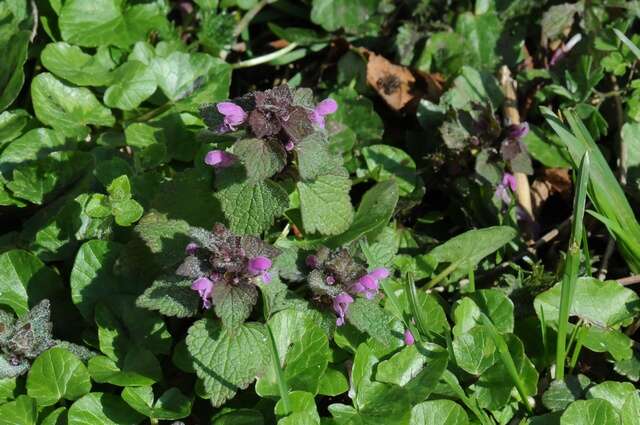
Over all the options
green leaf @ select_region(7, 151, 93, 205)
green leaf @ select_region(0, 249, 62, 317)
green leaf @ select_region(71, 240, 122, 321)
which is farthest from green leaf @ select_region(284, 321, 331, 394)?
green leaf @ select_region(7, 151, 93, 205)

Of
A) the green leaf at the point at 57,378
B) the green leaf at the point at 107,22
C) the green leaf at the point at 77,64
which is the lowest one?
the green leaf at the point at 57,378

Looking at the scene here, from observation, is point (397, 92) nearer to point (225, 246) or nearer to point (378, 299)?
point (378, 299)

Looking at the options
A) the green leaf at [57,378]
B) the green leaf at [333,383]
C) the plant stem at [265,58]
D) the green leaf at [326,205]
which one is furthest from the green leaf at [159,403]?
the plant stem at [265,58]

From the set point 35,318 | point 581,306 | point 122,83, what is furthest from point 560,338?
point 122,83

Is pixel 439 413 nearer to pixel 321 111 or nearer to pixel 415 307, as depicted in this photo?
pixel 415 307

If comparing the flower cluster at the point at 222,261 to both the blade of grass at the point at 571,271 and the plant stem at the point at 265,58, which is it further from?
the plant stem at the point at 265,58

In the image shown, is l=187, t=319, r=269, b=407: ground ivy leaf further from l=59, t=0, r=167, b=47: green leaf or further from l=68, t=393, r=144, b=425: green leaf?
l=59, t=0, r=167, b=47: green leaf

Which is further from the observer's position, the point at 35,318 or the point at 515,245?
the point at 515,245
